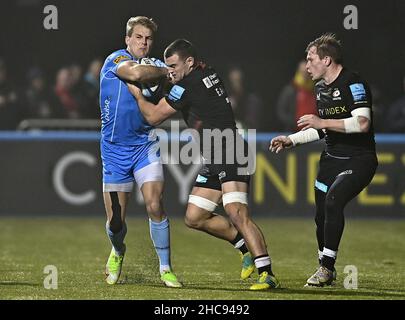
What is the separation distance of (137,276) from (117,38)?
11.7 m

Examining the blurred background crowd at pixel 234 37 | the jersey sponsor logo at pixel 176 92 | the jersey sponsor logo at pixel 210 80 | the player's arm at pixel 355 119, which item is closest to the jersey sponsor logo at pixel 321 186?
the player's arm at pixel 355 119

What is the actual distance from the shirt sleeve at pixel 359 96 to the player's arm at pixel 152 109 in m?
1.68

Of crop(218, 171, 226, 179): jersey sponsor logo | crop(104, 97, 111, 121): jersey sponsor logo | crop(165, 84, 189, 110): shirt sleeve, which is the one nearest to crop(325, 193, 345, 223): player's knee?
crop(218, 171, 226, 179): jersey sponsor logo

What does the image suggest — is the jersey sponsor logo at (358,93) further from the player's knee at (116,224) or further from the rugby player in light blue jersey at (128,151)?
the player's knee at (116,224)

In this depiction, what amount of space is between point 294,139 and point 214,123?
2.62 feet

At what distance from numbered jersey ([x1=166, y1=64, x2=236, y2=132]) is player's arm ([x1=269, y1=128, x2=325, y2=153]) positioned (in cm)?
45

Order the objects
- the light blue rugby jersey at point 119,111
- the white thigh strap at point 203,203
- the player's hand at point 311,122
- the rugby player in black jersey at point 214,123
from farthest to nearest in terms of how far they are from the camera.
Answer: the white thigh strap at point 203,203 → the light blue rugby jersey at point 119,111 → the rugby player in black jersey at point 214,123 → the player's hand at point 311,122

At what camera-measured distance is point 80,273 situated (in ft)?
41.3

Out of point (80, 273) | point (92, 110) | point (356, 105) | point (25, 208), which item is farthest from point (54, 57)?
point (356, 105)

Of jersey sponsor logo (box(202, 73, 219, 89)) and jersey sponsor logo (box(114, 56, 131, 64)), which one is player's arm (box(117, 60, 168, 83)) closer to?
jersey sponsor logo (box(114, 56, 131, 64))

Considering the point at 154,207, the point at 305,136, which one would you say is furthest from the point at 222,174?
the point at 305,136

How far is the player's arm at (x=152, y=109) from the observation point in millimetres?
11211
